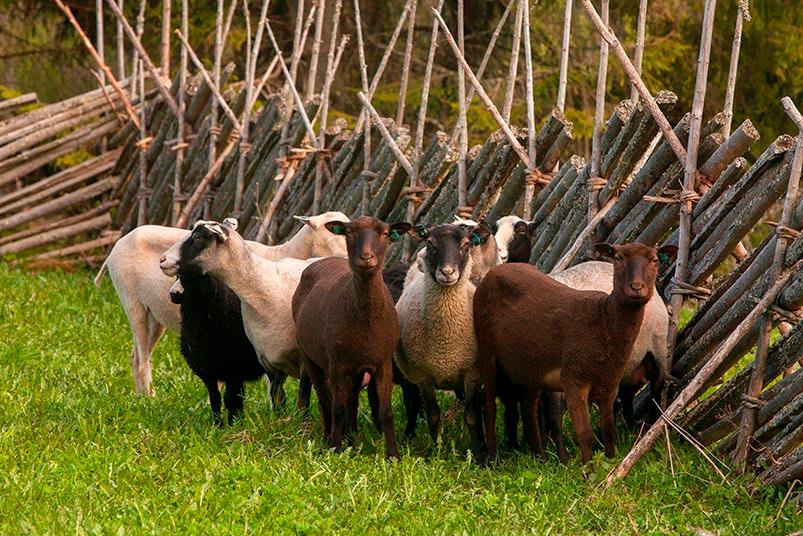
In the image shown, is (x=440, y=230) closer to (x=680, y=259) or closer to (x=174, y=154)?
(x=680, y=259)

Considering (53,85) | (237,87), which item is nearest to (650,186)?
(237,87)

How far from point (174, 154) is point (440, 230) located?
7.24 metres

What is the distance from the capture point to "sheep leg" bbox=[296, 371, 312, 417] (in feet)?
25.0

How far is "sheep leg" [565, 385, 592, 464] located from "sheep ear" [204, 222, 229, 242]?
2.21 meters

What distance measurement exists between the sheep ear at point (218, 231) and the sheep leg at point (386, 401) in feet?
4.14

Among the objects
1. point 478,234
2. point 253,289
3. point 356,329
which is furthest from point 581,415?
point 253,289

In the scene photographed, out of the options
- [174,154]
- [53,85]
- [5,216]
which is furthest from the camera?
[53,85]

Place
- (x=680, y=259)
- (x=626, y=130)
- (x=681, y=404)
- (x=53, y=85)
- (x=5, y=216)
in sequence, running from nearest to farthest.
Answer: (x=681, y=404)
(x=680, y=259)
(x=626, y=130)
(x=5, y=216)
(x=53, y=85)

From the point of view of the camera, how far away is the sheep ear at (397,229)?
6832mm

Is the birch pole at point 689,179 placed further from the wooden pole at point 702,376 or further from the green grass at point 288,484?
the green grass at point 288,484

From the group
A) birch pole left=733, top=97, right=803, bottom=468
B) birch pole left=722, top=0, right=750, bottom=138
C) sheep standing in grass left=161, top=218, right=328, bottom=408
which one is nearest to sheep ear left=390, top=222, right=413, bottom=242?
sheep standing in grass left=161, top=218, right=328, bottom=408

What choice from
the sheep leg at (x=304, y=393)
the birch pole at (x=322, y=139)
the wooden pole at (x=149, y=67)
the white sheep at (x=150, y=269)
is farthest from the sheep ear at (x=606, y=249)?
the wooden pole at (x=149, y=67)

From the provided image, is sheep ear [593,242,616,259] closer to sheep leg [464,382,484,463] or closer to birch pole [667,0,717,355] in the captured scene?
birch pole [667,0,717,355]

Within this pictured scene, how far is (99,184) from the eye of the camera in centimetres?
1494
